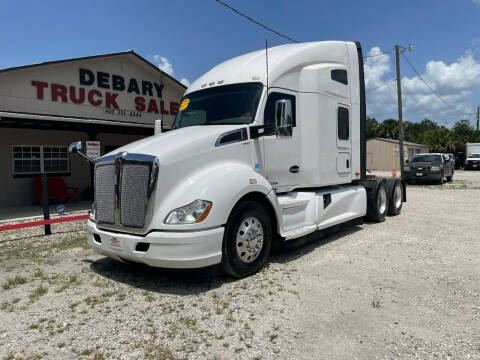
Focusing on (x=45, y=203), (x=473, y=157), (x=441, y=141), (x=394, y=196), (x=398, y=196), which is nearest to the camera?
(x=45, y=203)

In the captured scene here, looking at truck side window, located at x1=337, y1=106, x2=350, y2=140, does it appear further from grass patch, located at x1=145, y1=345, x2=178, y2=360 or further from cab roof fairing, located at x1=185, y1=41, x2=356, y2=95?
grass patch, located at x1=145, y1=345, x2=178, y2=360

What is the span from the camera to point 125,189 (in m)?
4.25

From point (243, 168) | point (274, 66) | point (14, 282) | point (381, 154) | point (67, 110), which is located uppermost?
point (67, 110)

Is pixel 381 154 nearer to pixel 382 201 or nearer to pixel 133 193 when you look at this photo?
pixel 382 201

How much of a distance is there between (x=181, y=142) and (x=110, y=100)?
10.7m

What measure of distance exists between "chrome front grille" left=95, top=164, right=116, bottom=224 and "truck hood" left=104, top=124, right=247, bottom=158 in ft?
0.93

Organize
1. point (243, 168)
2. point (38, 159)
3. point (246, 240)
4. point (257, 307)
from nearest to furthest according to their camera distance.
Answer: point (257, 307)
point (246, 240)
point (243, 168)
point (38, 159)

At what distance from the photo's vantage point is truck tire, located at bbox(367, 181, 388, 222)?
26.7ft

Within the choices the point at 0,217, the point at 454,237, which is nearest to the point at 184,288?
the point at 454,237

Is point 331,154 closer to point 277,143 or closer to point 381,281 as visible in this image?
point 277,143

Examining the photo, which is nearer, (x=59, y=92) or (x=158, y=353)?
(x=158, y=353)

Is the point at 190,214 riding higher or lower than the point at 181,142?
lower

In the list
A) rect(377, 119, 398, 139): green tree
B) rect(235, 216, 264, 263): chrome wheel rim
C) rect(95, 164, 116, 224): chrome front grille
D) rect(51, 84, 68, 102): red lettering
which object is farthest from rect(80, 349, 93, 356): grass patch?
rect(377, 119, 398, 139): green tree

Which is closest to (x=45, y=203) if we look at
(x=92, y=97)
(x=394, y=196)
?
(x=92, y=97)
